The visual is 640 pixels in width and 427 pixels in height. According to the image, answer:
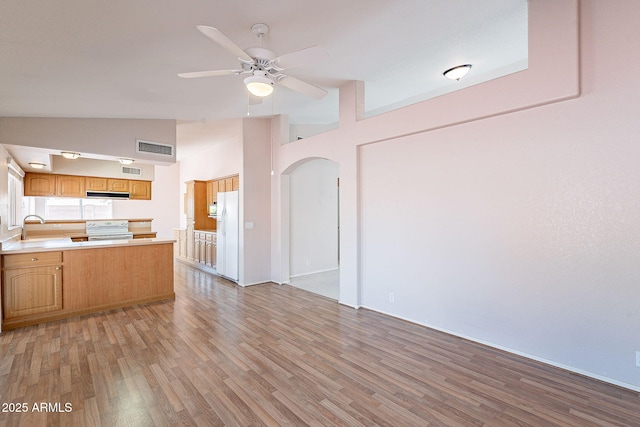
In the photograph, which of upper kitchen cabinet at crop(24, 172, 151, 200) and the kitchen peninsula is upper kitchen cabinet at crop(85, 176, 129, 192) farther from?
the kitchen peninsula

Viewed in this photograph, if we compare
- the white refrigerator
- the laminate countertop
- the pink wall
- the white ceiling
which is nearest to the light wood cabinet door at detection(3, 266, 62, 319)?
the laminate countertop

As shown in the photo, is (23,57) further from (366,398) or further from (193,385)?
(366,398)

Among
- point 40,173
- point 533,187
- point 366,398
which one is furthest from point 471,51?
point 40,173

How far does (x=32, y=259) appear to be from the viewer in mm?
3555

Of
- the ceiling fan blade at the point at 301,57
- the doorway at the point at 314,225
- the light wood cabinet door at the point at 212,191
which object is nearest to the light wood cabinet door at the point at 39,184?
the light wood cabinet door at the point at 212,191

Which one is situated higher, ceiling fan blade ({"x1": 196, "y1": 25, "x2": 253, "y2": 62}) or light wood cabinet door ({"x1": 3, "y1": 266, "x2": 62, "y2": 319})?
ceiling fan blade ({"x1": 196, "y1": 25, "x2": 253, "y2": 62})

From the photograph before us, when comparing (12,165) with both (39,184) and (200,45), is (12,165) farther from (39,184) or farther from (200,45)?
(200,45)

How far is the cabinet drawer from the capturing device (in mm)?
3439

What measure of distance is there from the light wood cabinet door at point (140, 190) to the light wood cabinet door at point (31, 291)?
400 centimetres

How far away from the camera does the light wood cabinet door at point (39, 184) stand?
230 inches

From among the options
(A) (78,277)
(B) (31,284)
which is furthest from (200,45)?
(B) (31,284)

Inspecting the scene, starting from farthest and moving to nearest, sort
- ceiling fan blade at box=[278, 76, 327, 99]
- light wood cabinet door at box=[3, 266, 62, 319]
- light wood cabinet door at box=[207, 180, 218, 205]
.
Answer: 1. light wood cabinet door at box=[207, 180, 218, 205]
2. light wood cabinet door at box=[3, 266, 62, 319]
3. ceiling fan blade at box=[278, 76, 327, 99]

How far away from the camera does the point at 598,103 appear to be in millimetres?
2332

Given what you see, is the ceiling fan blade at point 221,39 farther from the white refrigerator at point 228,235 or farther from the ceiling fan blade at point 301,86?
the white refrigerator at point 228,235
